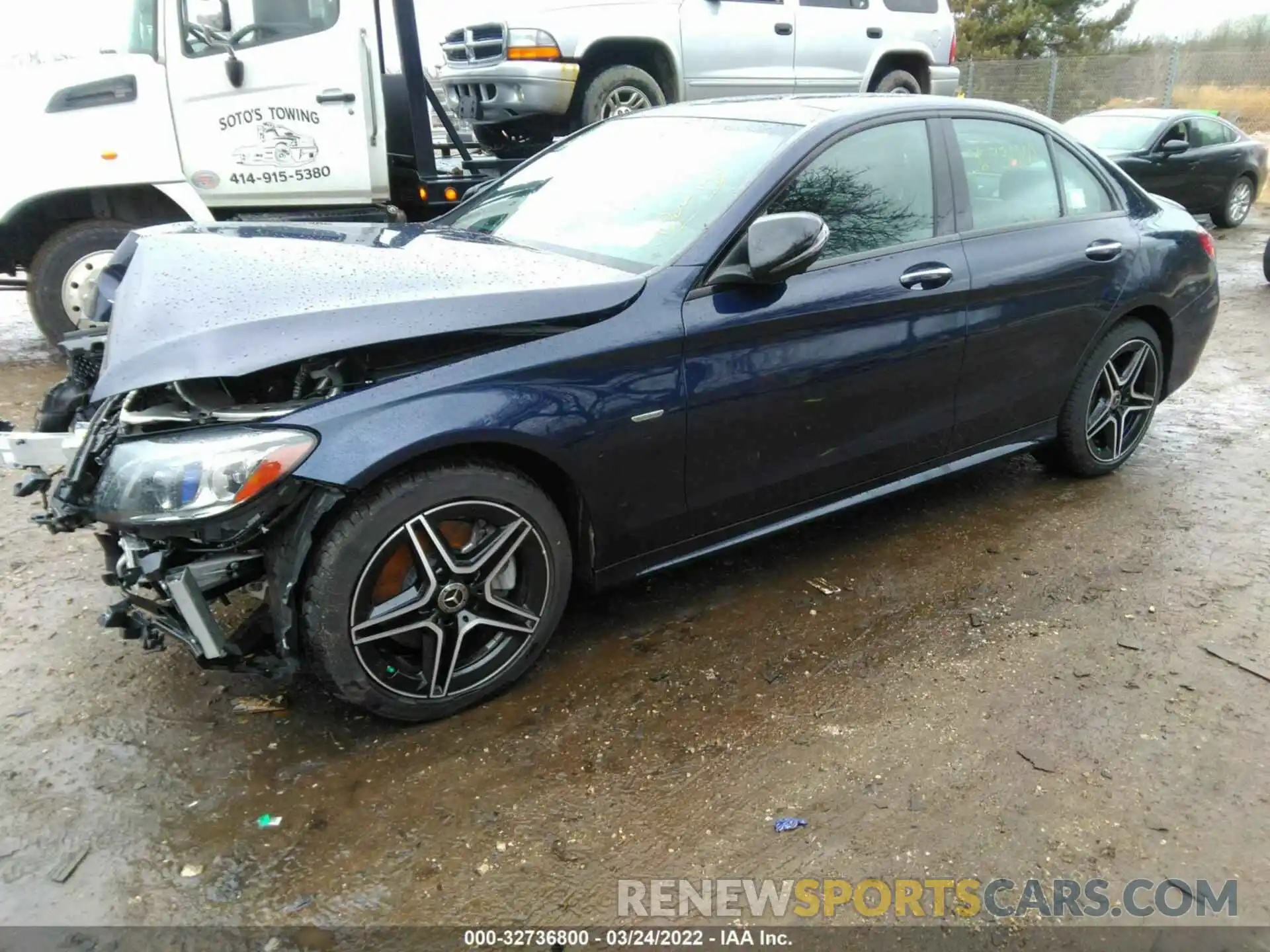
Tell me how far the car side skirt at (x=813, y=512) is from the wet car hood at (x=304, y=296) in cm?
85

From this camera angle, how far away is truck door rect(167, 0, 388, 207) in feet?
18.9

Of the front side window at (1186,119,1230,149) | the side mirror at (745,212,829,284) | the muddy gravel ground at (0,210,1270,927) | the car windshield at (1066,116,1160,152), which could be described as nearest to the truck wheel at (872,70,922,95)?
the car windshield at (1066,116,1160,152)

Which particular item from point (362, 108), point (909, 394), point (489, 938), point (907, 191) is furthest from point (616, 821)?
point (362, 108)

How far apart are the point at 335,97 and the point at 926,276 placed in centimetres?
442

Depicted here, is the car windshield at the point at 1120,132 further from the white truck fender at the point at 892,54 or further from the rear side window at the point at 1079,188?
the rear side window at the point at 1079,188

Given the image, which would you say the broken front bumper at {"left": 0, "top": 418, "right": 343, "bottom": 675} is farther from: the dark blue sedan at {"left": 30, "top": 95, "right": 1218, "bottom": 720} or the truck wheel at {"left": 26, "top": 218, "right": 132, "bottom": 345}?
the truck wheel at {"left": 26, "top": 218, "right": 132, "bottom": 345}

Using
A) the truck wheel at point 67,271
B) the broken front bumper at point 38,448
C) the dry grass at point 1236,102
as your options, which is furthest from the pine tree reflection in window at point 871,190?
the dry grass at point 1236,102

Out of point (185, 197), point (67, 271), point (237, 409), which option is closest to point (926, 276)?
point (237, 409)

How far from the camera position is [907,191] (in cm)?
349

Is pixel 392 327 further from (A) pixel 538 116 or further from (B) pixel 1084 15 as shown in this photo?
(B) pixel 1084 15

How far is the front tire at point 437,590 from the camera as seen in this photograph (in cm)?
245

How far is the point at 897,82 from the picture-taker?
9.38m

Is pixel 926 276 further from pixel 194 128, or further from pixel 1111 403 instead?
pixel 194 128

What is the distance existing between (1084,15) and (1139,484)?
30611 mm
